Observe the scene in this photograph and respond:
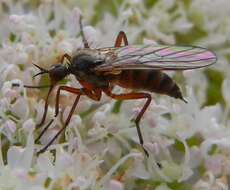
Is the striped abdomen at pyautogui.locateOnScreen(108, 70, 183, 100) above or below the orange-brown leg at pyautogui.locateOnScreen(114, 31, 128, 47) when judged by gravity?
below

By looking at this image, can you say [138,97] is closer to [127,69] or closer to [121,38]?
[127,69]

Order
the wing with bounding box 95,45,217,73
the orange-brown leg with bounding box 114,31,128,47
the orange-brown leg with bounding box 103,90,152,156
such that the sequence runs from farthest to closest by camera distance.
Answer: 1. the orange-brown leg with bounding box 114,31,128,47
2. the orange-brown leg with bounding box 103,90,152,156
3. the wing with bounding box 95,45,217,73

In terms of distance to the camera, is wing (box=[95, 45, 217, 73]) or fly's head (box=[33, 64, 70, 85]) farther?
fly's head (box=[33, 64, 70, 85])

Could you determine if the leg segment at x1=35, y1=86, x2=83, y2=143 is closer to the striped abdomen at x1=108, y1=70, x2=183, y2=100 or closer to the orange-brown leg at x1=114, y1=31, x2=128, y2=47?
the striped abdomen at x1=108, y1=70, x2=183, y2=100

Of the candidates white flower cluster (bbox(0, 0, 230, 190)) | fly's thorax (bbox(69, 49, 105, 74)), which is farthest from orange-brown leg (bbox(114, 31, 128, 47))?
fly's thorax (bbox(69, 49, 105, 74))

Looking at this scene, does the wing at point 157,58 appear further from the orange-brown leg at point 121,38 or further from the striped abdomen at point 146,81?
the orange-brown leg at point 121,38

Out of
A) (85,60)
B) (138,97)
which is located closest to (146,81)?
(138,97)

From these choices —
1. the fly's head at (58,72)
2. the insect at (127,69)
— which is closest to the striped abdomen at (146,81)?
the insect at (127,69)

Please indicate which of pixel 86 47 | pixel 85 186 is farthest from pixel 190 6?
pixel 85 186
